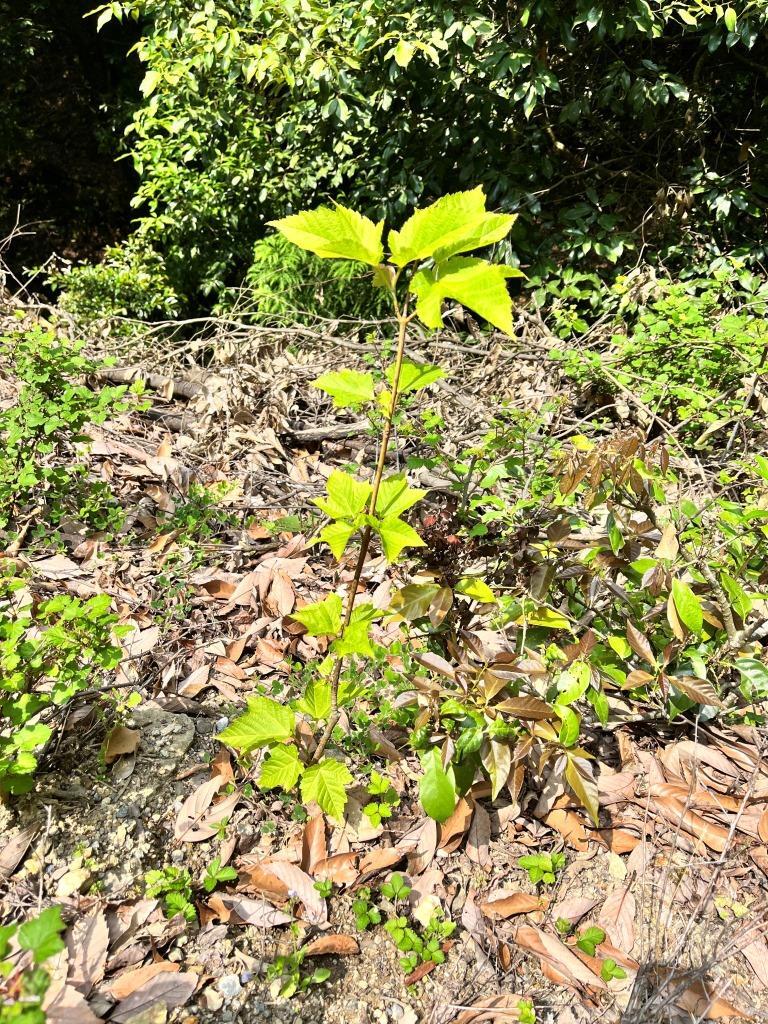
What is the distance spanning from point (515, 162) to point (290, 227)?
12.9ft

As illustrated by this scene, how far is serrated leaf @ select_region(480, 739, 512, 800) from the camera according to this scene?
4.79 ft

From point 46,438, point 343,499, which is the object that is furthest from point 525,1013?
point 46,438

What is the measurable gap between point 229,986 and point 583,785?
82 centimetres

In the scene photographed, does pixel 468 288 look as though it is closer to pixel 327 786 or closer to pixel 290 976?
pixel 327 786

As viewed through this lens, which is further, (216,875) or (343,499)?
(216,875)

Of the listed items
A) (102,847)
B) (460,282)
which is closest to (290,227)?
(460,282)

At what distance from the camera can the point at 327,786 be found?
1501 millimetres

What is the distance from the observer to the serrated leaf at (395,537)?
1.27m

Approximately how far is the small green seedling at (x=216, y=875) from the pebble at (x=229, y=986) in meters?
0.18

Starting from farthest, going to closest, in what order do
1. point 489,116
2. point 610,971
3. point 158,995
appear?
point 489,116, point 610,971, point 158,995

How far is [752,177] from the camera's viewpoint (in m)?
4.39

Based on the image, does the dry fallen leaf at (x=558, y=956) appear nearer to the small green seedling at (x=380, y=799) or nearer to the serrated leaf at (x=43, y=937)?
the small green seedling at (x=380, y=799)

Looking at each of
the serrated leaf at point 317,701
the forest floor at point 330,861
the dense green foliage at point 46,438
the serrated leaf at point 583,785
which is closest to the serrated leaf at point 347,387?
the forest floor at point 330,861

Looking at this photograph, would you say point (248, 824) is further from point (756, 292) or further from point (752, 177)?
point (752, 177)
